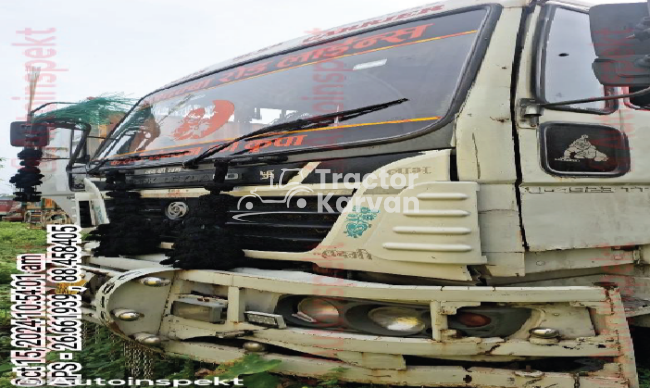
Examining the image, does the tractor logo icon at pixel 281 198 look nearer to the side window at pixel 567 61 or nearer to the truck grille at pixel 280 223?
the truck grille at pixel 280 223

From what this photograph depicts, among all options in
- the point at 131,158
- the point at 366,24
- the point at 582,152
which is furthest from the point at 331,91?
the point at 131,158

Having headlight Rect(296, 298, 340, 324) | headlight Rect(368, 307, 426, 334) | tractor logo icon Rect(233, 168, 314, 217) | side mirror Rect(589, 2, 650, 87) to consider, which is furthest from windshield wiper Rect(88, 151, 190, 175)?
side mirror Rect(589, 2, 650, 87)

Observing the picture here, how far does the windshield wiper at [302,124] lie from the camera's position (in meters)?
2.89

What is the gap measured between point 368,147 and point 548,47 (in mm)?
1057

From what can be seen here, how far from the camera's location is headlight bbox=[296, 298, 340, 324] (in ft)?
8.75

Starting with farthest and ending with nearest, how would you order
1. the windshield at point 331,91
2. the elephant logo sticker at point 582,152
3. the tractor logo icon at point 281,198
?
the tractor logo icon at point 281,198
the windshield at point 331,91
the elephant logo sticker at point 582,152

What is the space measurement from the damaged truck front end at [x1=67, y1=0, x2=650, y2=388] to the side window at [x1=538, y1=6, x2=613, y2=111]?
0.10 meters

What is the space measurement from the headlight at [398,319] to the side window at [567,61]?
1235 millimetres

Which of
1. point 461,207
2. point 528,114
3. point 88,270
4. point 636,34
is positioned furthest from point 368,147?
point 88,270

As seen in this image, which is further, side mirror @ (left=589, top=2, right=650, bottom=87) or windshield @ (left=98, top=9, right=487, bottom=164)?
windshield @ (left=98, top=9, right=487, bottom=164)

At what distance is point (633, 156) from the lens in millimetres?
2787

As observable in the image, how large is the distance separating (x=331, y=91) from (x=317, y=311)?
130cm

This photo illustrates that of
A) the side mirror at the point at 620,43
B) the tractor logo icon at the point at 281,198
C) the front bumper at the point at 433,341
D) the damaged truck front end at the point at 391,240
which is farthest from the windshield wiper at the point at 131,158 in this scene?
the side mirror at the point at 620,43

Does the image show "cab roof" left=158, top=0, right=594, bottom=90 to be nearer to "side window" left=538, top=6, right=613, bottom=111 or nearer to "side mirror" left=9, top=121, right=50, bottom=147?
"side window" left=538, top=6, right=613, bottom=111
